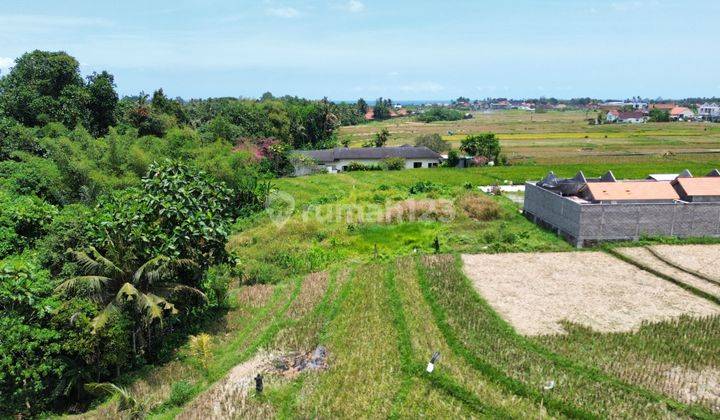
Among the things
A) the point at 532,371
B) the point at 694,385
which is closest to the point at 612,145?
the point at 694,385

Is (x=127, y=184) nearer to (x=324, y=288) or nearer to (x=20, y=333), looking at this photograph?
(x=324, y=288)

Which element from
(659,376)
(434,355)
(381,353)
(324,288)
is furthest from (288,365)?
(659,376)

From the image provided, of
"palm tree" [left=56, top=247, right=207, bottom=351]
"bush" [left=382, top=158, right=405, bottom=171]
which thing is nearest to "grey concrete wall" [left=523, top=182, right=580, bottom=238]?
"palm tree" [left=56, top=247, right=207, bottom=351]

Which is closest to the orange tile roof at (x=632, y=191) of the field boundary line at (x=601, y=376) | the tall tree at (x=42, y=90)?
the field boundary line at (x=601, y=376)

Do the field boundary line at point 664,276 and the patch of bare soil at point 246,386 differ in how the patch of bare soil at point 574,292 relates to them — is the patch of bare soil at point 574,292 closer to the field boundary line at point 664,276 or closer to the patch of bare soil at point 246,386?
the field boundary line at point 664,276

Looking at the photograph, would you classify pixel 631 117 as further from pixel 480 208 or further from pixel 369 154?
pixel 480 208

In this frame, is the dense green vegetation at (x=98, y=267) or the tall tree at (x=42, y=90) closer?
the dense green vegetation at (x=98, y=267)

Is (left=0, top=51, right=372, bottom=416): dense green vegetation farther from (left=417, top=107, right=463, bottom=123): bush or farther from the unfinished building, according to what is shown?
(left=417, top=107, right=463, bottom=123): bush
